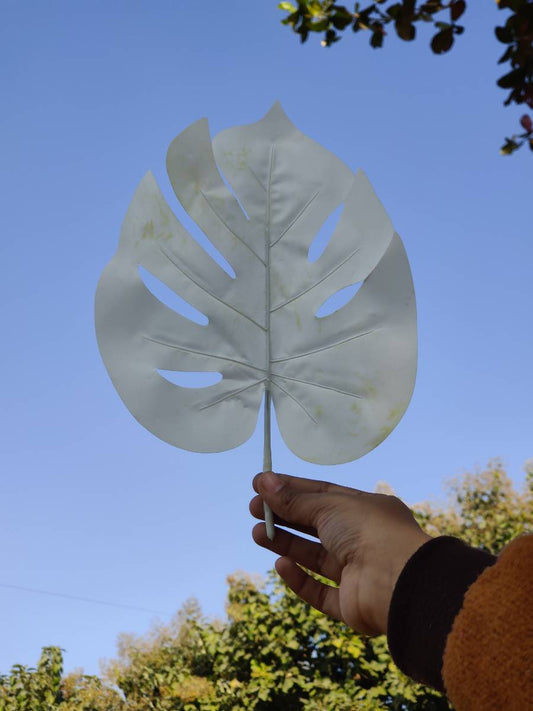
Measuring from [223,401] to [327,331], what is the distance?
26cm

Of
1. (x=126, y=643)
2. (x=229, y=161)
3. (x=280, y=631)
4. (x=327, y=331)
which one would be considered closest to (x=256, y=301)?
(x=327, y=331)

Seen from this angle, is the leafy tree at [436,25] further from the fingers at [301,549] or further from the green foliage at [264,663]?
the green foliage at [264,663]

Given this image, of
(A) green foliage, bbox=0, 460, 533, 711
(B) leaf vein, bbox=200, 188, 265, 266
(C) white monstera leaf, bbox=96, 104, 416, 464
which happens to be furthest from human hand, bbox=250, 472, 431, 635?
(A) green foliage, bbox=0, 460, 533, 711

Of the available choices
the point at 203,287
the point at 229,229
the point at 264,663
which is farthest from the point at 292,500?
the point at 264,663

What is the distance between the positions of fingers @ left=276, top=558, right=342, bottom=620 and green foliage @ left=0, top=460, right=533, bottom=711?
9.53 ft

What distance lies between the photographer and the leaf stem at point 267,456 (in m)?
1.30

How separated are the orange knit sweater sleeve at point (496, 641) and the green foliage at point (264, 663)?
3441 millimetres

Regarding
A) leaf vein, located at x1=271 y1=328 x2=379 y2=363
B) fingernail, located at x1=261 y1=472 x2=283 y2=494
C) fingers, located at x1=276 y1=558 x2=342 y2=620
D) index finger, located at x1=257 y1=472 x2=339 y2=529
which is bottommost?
fingers, located at x1=276 y1=558 x2=342 y2=620

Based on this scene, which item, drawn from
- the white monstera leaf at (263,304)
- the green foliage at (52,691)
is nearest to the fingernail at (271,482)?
the white monstera leaf at (263,304)

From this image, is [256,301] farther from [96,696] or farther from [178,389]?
[96,696]

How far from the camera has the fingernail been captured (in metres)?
1.26

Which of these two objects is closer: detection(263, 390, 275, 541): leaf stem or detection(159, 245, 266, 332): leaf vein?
detection(263, 390, 275, 541): leaf stem

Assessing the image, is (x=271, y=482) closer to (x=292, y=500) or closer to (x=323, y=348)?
(x=292, y=500)

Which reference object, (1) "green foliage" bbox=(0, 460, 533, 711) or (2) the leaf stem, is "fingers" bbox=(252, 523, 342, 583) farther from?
(1) "green foliage" bbox=(0, 460, 533, 711)
